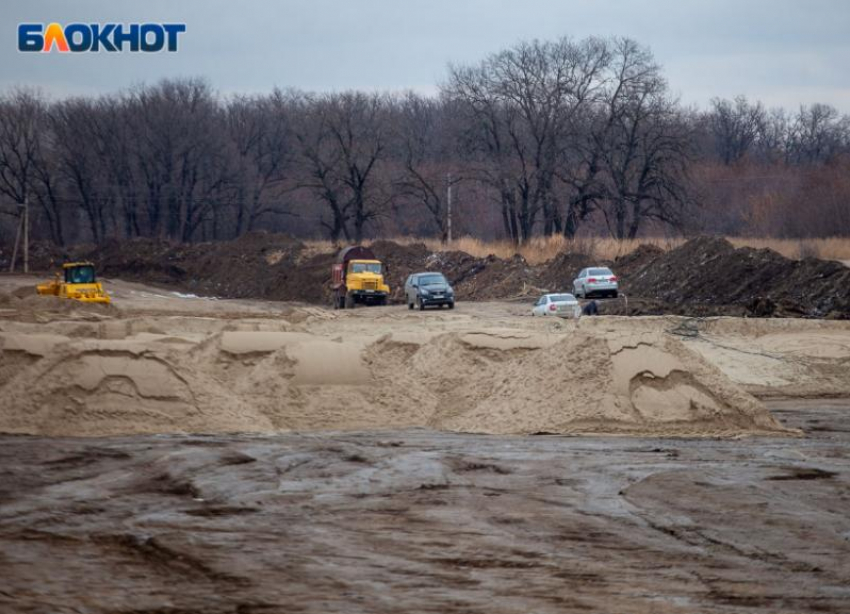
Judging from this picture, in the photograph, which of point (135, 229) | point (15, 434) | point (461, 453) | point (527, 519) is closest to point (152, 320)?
point (15, 434)

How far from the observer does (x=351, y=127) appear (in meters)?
83.6

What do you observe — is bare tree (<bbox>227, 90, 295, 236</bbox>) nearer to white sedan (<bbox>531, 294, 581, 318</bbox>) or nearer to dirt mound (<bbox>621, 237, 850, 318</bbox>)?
dirt mound (<bbox>621, 237, 850, 318</bbox>)

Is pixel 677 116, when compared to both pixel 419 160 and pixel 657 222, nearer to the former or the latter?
pixel 657 222

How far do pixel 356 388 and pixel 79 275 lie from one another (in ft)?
93.2

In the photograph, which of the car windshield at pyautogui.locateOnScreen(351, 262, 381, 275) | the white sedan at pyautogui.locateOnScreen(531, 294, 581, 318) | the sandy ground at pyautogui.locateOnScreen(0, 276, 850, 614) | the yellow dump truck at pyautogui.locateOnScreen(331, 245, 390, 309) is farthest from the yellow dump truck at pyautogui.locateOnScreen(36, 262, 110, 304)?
the sandy ground at pyautogui.locateOnScreen(0, 276, 850, 614)

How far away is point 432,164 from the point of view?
92.8 m

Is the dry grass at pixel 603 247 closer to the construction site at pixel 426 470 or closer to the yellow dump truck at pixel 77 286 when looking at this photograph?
the construction site at pixel 426 470

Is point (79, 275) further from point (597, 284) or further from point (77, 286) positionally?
point (597, 284)

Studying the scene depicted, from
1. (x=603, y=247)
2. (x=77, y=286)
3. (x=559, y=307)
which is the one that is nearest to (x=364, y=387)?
(x=559, y=307)

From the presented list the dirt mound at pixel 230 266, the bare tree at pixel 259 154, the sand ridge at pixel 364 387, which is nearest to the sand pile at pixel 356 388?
the sand ridge at pixel 364 387

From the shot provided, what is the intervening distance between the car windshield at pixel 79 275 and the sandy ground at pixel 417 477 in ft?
60.2

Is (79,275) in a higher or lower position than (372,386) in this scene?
higher

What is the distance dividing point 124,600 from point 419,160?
87578 mm

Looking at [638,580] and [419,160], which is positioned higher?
[419,160]
